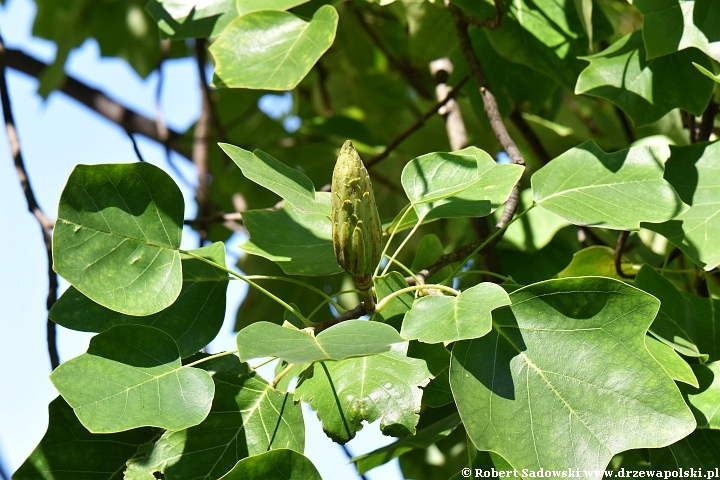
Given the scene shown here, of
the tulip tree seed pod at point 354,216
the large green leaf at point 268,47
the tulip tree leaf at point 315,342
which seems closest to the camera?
the tulip tree leaf at point 315,342

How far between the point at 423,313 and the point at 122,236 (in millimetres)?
354

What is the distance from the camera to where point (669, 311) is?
97cm

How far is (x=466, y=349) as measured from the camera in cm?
81

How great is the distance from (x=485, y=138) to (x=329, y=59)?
59 centimetres

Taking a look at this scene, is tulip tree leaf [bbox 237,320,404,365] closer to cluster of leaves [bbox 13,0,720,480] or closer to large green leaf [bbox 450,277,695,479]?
cluster of leaves [bbox 13,0,720,480]

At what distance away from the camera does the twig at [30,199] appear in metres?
1.21

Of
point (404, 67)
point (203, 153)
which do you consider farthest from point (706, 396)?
point (203, 153)

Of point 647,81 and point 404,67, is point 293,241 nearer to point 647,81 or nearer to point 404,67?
point 647,81

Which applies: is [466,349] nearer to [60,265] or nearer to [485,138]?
[60,265]

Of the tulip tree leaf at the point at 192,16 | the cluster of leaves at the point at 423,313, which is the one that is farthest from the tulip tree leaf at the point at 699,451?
the tulip tree leaf at the point at 192,16

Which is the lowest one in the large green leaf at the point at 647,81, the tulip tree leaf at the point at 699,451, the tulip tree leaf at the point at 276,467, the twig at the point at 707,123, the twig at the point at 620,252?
the tulip tree leaf at the point at 699,451

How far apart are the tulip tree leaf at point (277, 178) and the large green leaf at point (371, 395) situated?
191mm

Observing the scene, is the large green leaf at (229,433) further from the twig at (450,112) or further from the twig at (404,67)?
the twig at (404,67)

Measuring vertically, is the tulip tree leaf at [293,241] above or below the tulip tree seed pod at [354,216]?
below
